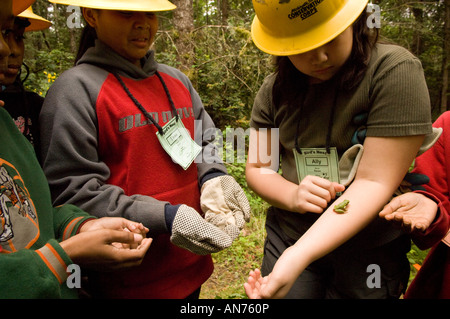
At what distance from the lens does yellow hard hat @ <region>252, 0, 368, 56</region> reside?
1220mm

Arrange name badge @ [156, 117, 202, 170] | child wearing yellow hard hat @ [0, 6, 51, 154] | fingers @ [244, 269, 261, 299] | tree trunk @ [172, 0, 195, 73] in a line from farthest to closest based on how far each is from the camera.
Answer: tree trunk @ [172, 0, 195, 73] < name badge @ [156, 117, 202, 170] < child wearing yellow hard hat @ [0, 6, 51, 154] < fingers @ [244, 269, 261, 299]

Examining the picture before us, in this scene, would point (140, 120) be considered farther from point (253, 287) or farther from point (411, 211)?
point (411, 211)

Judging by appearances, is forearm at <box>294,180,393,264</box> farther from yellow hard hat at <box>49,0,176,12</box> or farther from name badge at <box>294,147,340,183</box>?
yellow hard hat at <box>49,0,176,12</box>

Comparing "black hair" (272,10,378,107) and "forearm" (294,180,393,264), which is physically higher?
"black hair" (272,10,378,107)

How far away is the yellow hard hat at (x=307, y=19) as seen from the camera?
122 centimetres

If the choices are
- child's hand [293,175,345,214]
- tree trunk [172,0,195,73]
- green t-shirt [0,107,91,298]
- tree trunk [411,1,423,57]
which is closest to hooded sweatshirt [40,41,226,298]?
green t-shirt [0,107,91,298]

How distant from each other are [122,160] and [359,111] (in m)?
1.07

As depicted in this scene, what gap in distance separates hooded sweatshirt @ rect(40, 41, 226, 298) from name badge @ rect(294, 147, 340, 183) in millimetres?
529

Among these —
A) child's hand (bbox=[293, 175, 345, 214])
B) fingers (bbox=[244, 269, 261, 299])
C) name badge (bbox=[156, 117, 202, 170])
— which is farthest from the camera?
name badge (bbox=[156, 117, 202, 170])

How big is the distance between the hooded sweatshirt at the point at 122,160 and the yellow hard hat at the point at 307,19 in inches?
27.6

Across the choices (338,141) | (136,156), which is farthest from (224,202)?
(338,141)

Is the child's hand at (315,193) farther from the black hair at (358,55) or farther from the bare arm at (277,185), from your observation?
the black hair at (358,55)

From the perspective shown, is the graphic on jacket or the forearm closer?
the graphic on jacket

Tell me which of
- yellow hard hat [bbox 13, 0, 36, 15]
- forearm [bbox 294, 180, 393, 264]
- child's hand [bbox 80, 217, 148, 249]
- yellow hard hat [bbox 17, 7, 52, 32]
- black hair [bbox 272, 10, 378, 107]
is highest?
yellow hard hat [bbox 13, 0, 36, 15]
